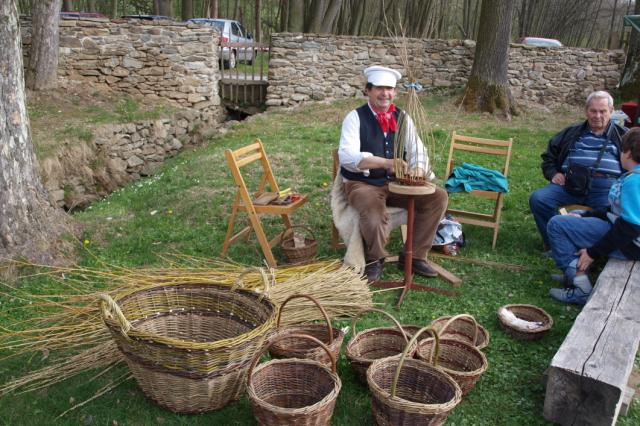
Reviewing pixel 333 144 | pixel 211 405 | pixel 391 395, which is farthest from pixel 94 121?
pixel 391 395

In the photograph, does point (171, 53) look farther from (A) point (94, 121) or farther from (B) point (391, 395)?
(B) point (391, 395)

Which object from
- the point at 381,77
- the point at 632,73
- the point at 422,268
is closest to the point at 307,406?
the point at 422,268

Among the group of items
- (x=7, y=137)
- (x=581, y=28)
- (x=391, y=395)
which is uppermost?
(x=581, y=28)

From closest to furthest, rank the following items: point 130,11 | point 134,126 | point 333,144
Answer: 1. point 333,144
2. point 134,126
3. point 130,11

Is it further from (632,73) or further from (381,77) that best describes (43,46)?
(632,73)

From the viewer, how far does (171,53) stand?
446 inches

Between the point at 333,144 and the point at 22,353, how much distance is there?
252 inches

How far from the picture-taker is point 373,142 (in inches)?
174

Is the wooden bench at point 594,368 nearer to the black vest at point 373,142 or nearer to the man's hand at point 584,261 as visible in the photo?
the man's hand at point 584,261

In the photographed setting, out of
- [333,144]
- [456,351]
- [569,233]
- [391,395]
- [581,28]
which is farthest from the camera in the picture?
[581,28]

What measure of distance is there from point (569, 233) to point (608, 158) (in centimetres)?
91

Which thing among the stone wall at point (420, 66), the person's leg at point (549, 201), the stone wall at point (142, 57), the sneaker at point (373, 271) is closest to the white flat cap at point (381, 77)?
the sneaker at point (373, 271)

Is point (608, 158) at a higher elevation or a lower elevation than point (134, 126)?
higher

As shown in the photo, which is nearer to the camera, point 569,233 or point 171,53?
point 569,233
